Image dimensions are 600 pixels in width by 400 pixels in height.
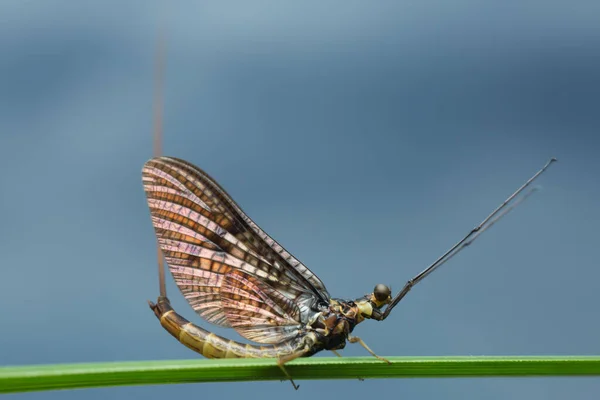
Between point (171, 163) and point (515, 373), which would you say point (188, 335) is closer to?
point (171, 163)

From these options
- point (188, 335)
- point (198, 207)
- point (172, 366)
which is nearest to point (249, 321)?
point (188, 335)

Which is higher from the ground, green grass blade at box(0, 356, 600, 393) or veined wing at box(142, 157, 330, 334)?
veined wing at box(142, 157, 330, 334)

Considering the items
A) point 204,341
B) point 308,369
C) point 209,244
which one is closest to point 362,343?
point 308,369

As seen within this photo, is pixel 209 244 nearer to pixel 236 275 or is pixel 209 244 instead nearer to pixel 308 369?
pixel 236 275

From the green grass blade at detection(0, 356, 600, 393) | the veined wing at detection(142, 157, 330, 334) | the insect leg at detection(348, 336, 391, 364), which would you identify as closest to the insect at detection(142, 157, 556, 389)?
the veined wing at detection(142, 157, 330, 334)

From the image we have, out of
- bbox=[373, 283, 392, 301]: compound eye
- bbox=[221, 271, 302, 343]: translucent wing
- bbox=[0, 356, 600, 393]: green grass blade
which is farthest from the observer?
bbox=[221, 271, 302, 343]: translucent wing

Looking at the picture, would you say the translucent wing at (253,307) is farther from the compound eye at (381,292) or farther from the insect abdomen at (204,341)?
the compound eye at (381,292)

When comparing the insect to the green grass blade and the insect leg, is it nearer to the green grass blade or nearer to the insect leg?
the insect leg
